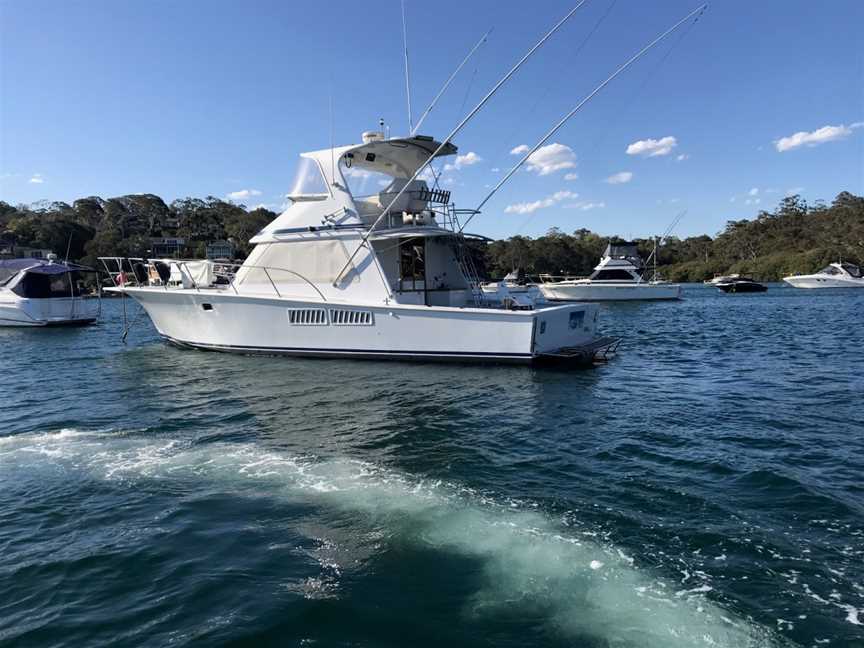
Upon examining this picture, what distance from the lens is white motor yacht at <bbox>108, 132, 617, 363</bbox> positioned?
50.4 ft

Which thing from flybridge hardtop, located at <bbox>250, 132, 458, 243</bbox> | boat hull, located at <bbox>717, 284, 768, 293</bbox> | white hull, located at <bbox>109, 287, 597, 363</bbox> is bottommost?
white hull, located at <bbox>109, 287, 597, 363</bbox>

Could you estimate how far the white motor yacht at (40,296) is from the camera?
31389 millimetres

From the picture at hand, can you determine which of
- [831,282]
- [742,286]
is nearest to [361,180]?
[742,286]

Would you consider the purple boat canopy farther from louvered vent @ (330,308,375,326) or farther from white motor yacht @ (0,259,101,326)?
louvered vent @ (330,308,375,326)

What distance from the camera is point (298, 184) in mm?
17938

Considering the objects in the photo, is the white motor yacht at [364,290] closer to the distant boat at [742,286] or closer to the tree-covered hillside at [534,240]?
the distant boat at [742,286]

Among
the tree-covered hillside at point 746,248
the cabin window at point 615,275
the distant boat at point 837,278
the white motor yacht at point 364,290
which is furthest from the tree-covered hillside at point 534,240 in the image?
the white motor yacht at point 364,290

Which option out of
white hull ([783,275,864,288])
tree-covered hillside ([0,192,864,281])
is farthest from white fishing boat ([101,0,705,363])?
tree-covered hillside ([0,192,864,281])

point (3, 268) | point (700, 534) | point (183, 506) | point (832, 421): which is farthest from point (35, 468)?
point (3, 268)

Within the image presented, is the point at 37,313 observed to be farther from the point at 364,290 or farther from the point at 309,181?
the point at 364,290

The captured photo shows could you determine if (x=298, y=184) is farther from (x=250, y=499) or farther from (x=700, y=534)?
(x=700, y=534)

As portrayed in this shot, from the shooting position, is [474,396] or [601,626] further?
[474,396]

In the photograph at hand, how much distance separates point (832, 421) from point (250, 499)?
9.09 m

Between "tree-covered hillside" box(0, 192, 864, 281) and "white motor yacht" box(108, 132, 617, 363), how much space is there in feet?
246
